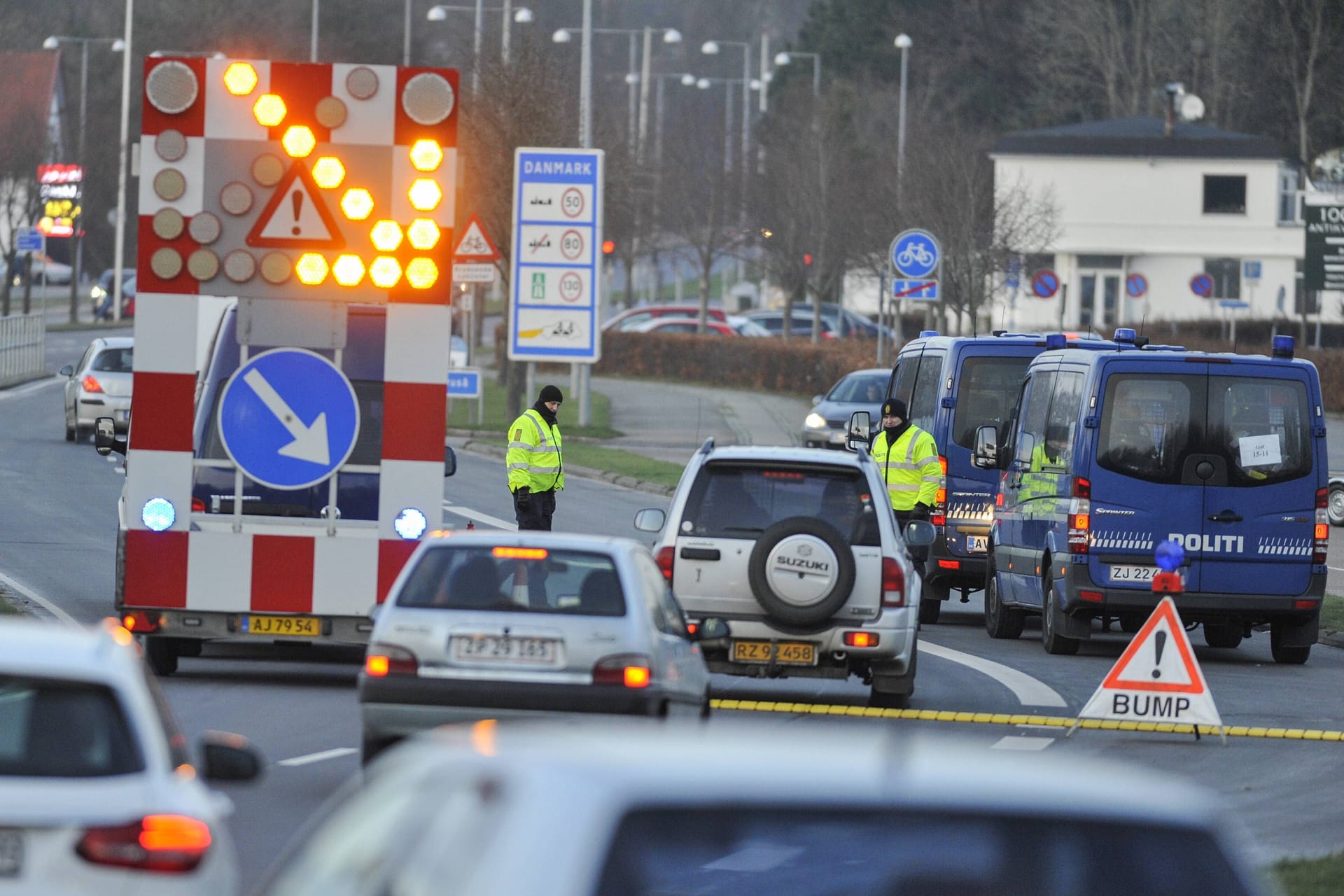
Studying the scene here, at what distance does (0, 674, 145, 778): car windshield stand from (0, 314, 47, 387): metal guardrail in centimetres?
4715

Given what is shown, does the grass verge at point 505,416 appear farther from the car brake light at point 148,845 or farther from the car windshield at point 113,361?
the car brake light at point 148,845

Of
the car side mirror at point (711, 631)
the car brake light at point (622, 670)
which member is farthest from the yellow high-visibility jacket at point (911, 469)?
the car brake light at point (622, 670)

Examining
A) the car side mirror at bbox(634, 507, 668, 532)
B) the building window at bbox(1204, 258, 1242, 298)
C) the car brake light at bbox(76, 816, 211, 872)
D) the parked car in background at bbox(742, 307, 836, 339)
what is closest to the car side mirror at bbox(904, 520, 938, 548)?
the car side mirror at bbox(634, 507, 668, 532)

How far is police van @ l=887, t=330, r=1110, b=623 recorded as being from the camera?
21.6 metres

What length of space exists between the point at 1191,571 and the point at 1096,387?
1510 millimetres

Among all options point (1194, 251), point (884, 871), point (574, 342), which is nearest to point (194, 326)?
point (884, 871)

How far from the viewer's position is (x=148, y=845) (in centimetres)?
560

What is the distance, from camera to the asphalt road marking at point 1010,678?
1555 centimetres

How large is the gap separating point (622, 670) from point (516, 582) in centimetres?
81

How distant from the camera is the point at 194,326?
45.1 ft

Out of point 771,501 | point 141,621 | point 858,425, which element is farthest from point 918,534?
point 858,425

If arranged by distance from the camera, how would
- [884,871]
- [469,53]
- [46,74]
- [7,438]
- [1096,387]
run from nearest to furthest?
[884,871] → [1096,387] → [7,438] → [469,53] → [46,74]

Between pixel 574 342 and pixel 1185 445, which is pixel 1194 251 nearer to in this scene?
pixel 574 342

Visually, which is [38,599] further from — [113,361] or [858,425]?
[113,361]
